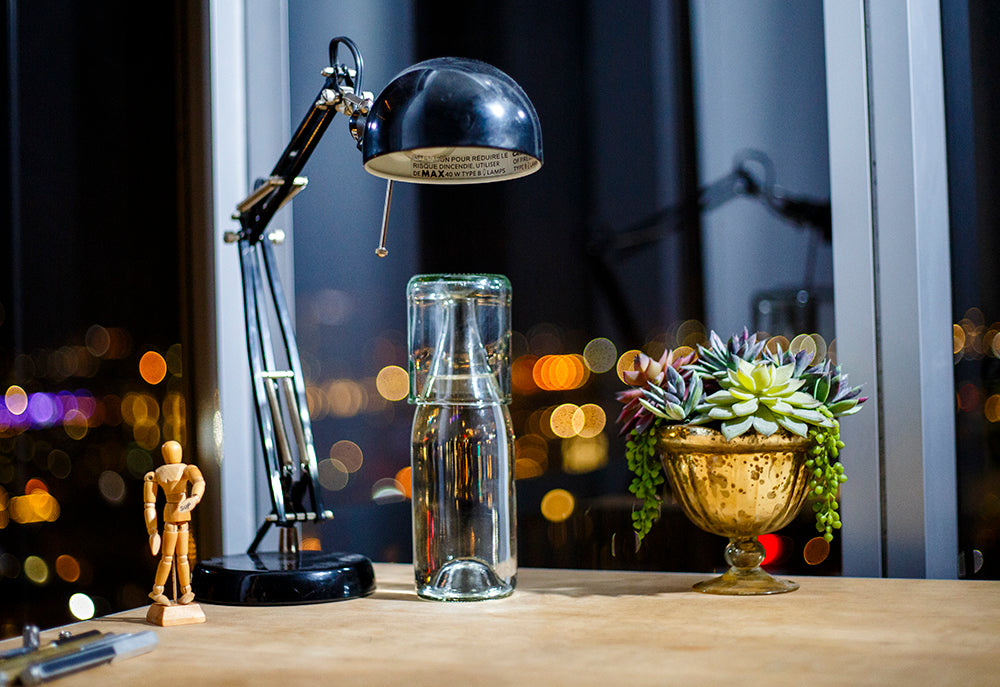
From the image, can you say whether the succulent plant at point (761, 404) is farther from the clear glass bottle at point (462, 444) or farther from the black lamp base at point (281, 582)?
the black lamp base at point (281, 582)

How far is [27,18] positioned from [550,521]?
1041 mm

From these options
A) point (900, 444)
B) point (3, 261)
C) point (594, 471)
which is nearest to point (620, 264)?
point (594, 471)

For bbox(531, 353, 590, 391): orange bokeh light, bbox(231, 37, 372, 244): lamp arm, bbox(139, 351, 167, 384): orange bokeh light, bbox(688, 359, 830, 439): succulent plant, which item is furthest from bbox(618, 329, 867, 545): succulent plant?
bbox(139, 351, 167, 384): orange bokeh light

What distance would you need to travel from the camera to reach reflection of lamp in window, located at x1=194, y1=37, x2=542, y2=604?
1006 millimetres

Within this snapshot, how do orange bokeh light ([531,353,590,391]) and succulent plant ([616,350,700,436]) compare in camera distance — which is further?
orange bokeh light ([531,353,590,391])

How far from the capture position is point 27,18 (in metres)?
1.32

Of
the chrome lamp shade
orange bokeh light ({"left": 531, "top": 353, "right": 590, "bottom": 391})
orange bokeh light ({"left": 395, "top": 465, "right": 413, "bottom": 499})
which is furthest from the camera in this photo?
orange bokeh light ({"left": 395, "top": 465, "right": 413, "bottom": 499})

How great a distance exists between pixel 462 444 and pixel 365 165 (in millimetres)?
353

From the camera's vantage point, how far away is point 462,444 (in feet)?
3.77

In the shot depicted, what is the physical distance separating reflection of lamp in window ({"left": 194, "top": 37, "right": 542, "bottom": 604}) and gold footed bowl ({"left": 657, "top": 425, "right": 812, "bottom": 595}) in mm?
373

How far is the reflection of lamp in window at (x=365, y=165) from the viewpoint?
1.01 meters

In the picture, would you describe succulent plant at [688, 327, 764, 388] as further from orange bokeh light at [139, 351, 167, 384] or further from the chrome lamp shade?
orange bokeh light at [139, 351, 167, 384]

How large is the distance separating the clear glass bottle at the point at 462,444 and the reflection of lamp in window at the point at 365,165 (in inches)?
3.8

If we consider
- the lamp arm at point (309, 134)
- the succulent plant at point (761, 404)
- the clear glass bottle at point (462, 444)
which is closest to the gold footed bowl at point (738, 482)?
the succulent plant at point (761, 404)
